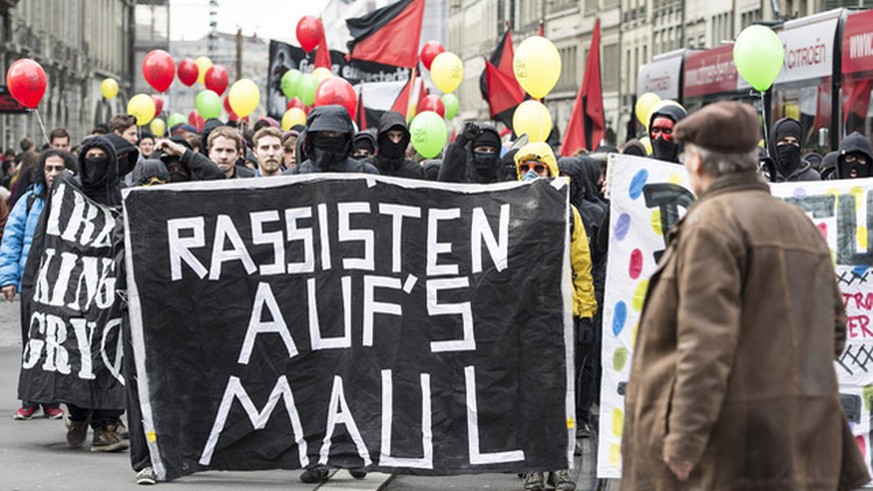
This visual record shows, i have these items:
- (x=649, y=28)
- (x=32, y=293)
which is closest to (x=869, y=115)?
(x=32, y=293)

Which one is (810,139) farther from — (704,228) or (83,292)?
(704,228)

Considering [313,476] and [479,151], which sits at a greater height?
[479,151]

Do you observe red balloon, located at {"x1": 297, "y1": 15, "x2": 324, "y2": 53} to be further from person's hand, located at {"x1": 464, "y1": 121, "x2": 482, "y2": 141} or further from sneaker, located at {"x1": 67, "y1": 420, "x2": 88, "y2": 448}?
sneaker, located at {"x1": 67, "y1": 420, "x2": 88, "y2": 448}

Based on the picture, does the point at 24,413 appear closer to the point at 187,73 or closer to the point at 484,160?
the point at 484,160

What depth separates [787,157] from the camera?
1298 centimetres

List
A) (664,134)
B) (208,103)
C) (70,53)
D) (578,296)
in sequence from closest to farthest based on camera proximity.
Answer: (578,296)
(664,134)
(208,103)
(70,53)

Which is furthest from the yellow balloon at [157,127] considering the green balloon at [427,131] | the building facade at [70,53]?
the green balloon at [427,131]

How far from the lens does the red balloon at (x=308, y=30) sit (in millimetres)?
27125

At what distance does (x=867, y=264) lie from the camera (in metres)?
8.80

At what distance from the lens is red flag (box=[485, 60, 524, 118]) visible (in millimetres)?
23469

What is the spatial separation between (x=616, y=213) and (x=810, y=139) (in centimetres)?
1505

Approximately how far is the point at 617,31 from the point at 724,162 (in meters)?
75.9

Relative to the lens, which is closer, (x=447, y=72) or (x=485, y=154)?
(x=485, y=154)

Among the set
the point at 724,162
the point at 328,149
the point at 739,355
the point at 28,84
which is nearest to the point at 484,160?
the point at 328,149
